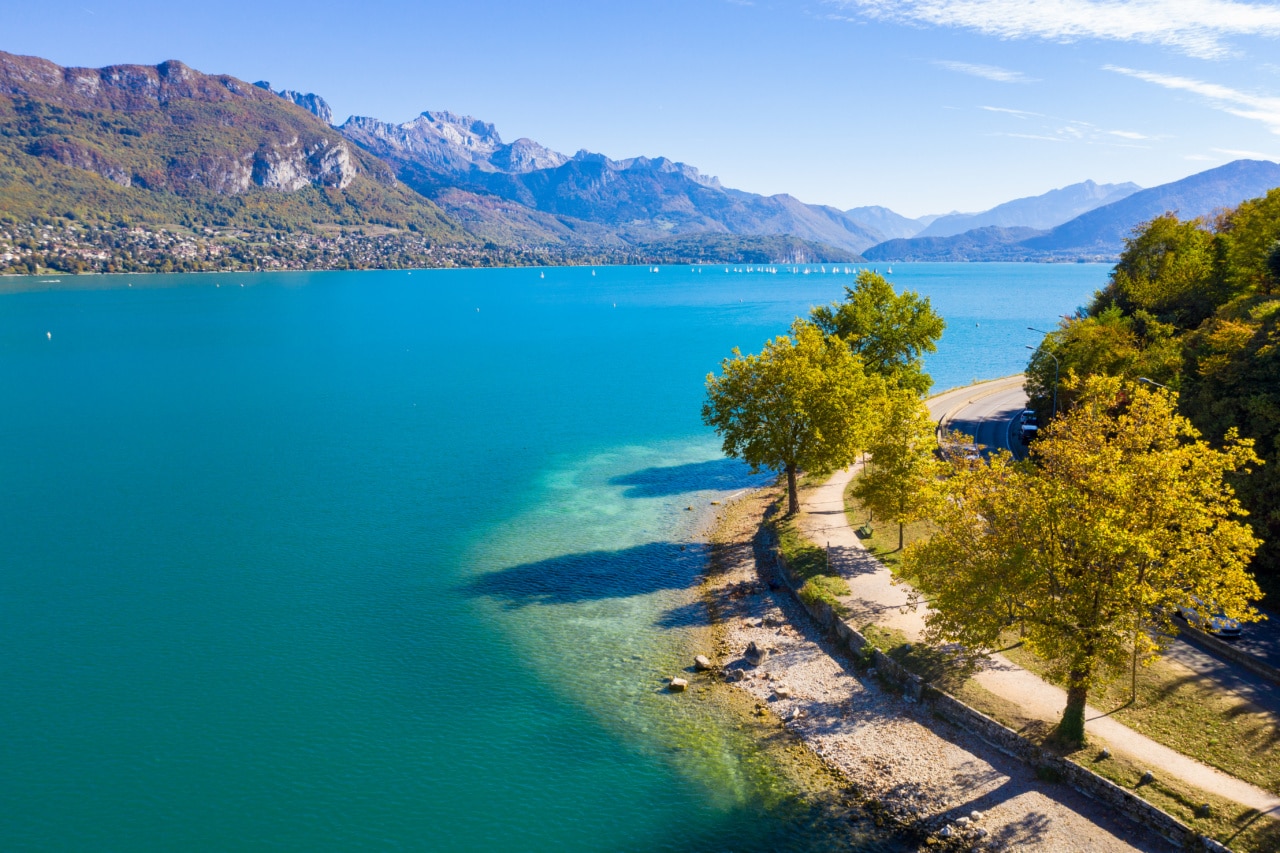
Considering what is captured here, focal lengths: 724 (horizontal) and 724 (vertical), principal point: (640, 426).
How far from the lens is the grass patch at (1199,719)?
90.4ft

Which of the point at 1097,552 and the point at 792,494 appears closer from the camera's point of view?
the point at 1097,552

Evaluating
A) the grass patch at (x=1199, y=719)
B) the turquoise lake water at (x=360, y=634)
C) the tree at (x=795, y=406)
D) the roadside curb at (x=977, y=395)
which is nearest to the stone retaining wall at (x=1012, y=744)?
the grass patch at (x=1199, y=719)

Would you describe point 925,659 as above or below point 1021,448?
below

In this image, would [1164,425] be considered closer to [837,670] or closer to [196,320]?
[837,670]

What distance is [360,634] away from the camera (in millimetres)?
43281

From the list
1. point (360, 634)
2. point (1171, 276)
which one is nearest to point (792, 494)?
point (360, 634)

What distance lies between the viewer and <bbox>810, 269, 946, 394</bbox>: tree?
2916 inches

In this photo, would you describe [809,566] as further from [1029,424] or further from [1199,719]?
[1029,424]

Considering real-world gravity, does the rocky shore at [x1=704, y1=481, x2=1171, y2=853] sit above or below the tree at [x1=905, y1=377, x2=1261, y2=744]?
below

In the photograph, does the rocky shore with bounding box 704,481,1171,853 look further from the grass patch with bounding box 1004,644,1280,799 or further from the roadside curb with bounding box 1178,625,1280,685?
the roadside curb with bounding box 1178,625,1280,685

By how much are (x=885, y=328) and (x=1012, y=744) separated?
51069 millimetres

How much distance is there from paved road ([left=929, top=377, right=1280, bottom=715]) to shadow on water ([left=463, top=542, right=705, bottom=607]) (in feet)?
92.5

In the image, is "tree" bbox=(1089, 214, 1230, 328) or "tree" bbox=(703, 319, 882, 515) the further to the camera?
"tree" bbox=(1089, 214, 1230, 328)

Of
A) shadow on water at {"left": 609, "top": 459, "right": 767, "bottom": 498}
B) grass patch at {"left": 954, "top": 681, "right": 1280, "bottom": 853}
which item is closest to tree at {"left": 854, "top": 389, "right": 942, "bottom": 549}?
grass patch at {"left": 954, "top": 681, "right": 1280, "bottom": 853}
